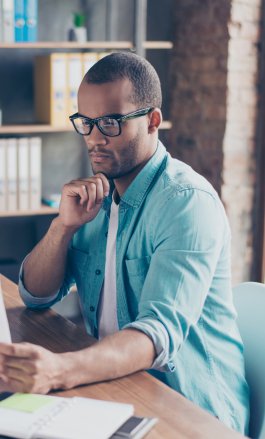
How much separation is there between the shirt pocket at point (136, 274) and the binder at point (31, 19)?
2.12 meters

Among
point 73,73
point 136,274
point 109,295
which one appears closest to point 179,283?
point 136,274

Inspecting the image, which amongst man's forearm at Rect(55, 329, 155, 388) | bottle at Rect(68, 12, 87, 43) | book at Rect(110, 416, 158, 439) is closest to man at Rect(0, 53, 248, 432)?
man's forearm at Rect(55, 329, 155, 388)

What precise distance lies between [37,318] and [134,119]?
Answer: 513 mm

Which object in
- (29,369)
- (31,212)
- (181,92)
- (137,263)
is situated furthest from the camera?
(181,92)

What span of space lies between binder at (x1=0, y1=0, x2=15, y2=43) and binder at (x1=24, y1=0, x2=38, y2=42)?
0.07 m

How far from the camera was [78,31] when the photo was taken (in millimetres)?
3730

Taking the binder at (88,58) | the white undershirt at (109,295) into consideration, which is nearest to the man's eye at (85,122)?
the white undershirt at (109,295)

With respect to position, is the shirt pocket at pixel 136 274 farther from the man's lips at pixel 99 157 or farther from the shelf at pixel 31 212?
the shelf at pixel 31 212

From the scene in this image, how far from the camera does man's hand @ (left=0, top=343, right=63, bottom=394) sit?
1361mm

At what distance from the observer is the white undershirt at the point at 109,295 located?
69.8 inches

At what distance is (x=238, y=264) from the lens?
3.96m

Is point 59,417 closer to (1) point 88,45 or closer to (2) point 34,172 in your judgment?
(2) point 34,172

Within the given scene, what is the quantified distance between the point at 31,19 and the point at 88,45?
0.94 feet

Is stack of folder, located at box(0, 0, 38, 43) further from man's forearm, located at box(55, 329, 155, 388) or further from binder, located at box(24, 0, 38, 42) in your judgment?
man's forearm, located at box(55, 329, 155, 388)
